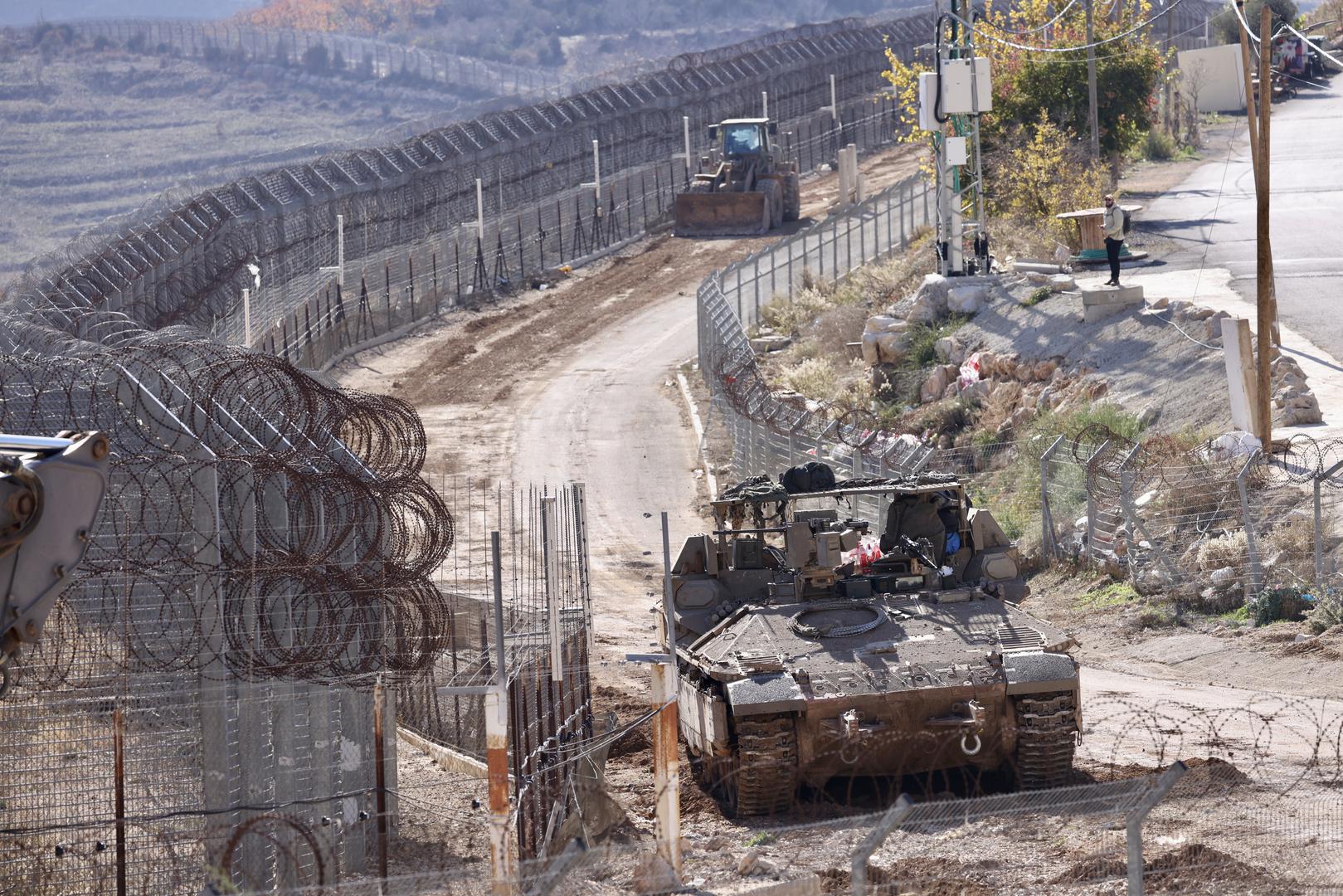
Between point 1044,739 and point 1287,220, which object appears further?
point 1287,220

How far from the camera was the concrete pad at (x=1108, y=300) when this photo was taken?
1224 inches

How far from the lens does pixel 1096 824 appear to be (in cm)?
1299

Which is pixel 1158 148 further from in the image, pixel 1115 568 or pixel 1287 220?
pixel 1115 568

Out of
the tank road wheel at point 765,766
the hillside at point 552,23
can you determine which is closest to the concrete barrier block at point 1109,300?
the tank road wheel at point 765,766

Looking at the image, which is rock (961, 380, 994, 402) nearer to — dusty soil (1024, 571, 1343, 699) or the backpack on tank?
dusty soil (1024, 571, 1343, 699)

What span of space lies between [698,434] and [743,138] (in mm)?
19461

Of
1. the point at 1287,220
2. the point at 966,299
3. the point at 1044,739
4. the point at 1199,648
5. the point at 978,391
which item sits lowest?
the point at 1199,648

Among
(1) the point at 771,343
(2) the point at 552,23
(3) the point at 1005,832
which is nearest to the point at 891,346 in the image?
(1) the point at 771,343

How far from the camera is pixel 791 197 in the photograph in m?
51.2

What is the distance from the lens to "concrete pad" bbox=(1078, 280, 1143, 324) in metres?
31.1

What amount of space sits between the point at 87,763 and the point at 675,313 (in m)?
32.0

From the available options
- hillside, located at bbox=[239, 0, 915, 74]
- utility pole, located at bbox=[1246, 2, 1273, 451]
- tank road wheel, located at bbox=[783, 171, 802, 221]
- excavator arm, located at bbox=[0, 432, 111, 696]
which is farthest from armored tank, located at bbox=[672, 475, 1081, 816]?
hillside, located at bbox=[239, 0, 915, 74]

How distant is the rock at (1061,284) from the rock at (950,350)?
1911mm

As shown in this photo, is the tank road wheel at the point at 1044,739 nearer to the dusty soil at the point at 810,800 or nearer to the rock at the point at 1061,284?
the dusty soil at the point at 810,800
